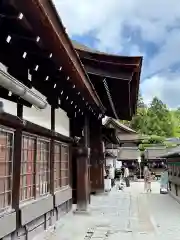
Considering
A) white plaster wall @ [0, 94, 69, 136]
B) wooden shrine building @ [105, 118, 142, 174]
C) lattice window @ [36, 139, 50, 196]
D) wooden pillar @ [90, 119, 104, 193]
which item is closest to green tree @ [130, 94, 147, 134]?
wooden shrine building @ [105, 118, 142, 174]

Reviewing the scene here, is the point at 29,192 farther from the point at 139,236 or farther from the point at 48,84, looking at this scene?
the point at 139,236

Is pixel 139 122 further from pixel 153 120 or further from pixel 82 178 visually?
pixel 82 178

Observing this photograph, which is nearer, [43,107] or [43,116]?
[43,107]

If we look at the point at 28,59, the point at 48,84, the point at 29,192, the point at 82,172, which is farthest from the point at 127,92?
the point at 28,59

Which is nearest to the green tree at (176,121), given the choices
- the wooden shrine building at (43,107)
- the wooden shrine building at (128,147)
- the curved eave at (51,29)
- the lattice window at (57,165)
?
the wooden shrine building at (128,147)

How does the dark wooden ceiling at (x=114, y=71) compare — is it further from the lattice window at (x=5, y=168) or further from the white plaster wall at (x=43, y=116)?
the lattice window at (x=5, y=168)

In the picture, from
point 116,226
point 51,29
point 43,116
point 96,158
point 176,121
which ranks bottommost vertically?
point 116,226

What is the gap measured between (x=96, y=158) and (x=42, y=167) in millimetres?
9696

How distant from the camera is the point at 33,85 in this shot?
689 cm

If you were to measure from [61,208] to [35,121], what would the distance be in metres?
3.81

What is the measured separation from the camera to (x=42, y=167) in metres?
8.15

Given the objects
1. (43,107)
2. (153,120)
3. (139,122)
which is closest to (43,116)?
(43,107)

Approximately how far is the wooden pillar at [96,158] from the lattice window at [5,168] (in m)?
10.1

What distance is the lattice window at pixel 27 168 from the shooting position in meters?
6.73
